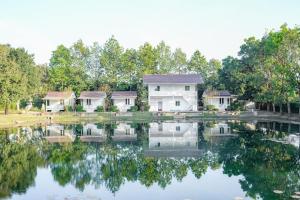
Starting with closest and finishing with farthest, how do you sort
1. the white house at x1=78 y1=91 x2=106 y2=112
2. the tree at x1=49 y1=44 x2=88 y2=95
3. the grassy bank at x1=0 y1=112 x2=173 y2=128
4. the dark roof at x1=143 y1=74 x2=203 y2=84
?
1. the grassy bank at x1=0 y1=112 x2=173 y2=128
2. the dark roof at x1=143 y1=74 x2=203 y2=84
3. the white house at x1=78 y1=91 x2=106 y2=112
4. the tree at x1=49 y1=44 x2=88 y2=95

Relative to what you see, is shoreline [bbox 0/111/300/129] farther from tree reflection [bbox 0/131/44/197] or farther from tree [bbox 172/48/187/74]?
tree [bbox 172/48/187/74]

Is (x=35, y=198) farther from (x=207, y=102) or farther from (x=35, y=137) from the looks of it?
(x=207, y=102)

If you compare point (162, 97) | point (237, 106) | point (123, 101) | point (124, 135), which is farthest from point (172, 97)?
point (124, 135)

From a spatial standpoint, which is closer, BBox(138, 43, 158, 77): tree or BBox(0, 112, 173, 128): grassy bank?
BBox(0, 112, 173, 128): grassy bank

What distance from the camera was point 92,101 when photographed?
6369 centimetres

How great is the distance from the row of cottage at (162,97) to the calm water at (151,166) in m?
26.5

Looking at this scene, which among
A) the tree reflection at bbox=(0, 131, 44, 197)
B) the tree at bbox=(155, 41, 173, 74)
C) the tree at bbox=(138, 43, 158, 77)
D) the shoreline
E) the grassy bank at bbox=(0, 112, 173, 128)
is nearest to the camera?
the tree reflection at bbox=(0, 131, 44, 197)

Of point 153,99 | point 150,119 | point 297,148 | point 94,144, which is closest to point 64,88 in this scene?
point 153,99

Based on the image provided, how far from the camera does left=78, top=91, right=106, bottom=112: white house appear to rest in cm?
6312

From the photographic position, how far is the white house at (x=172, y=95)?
6100cm

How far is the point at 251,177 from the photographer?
18000mm

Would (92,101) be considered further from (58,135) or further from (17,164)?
(17,164)

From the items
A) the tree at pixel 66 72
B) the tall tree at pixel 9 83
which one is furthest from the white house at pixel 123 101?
the tall tree at pixel 9 83

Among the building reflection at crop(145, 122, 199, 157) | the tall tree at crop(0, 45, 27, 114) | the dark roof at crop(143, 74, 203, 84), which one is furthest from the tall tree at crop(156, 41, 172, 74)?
the building reflection at crop(145, 122, 199, 157)
